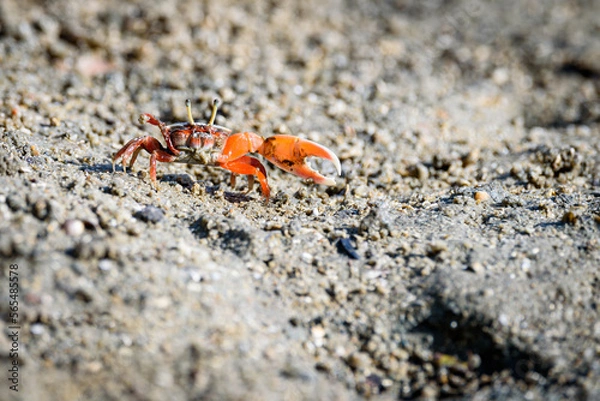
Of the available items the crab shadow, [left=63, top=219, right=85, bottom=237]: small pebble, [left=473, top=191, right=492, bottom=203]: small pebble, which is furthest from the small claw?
[left=63, top=219, right=85, bottom=237]: small pebble

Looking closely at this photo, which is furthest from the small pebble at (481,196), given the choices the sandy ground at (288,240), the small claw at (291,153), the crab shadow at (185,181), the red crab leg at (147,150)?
the red crab leg at (147,150)

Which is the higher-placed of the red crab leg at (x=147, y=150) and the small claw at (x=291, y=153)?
the small claw at (x=291, y=153)

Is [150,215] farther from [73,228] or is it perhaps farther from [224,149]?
[224,149]

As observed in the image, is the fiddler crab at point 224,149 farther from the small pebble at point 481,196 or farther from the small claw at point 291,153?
the small pebble at point 481,196

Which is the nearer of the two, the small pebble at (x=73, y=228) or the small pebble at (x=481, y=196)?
the small pebble at (x=73, y=228)

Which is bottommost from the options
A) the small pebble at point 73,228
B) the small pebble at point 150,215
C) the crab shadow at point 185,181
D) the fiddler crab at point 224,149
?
the small pebble at point 73,228

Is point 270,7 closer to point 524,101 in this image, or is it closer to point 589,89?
point 524,101
